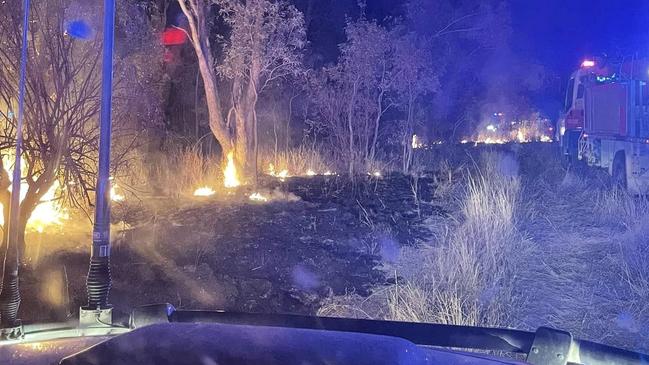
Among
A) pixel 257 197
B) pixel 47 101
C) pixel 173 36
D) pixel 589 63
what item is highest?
pixel 173 36

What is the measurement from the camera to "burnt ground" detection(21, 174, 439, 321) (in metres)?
7.62

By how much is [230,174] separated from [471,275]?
1052 centimetres

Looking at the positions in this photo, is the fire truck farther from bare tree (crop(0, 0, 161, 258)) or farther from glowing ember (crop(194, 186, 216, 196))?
bare tree (crop(0, 0, 161, 258))

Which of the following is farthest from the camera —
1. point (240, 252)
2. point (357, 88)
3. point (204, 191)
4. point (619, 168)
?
point (357, 88)

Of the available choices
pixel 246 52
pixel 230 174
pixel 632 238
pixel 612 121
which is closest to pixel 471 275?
pixel 632 238

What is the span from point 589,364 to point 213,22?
16.1m

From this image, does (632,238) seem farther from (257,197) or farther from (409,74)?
(409,74)

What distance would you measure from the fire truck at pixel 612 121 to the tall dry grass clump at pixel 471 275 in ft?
21.6

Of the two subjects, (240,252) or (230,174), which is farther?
(230,174)

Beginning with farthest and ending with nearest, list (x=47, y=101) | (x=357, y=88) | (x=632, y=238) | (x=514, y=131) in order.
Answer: (x=514, y=131) → (x=357, y=88) → (x=632, y=238) → (x=47, y=101)

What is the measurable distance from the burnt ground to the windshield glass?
5 centimetres

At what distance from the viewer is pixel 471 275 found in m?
7.10

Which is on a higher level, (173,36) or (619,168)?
(173,36)

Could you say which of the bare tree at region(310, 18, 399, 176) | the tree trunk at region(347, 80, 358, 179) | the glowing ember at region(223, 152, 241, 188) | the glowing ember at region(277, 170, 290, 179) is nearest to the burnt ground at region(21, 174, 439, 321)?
the glowing ember at region(223, 152, 241, 188)
